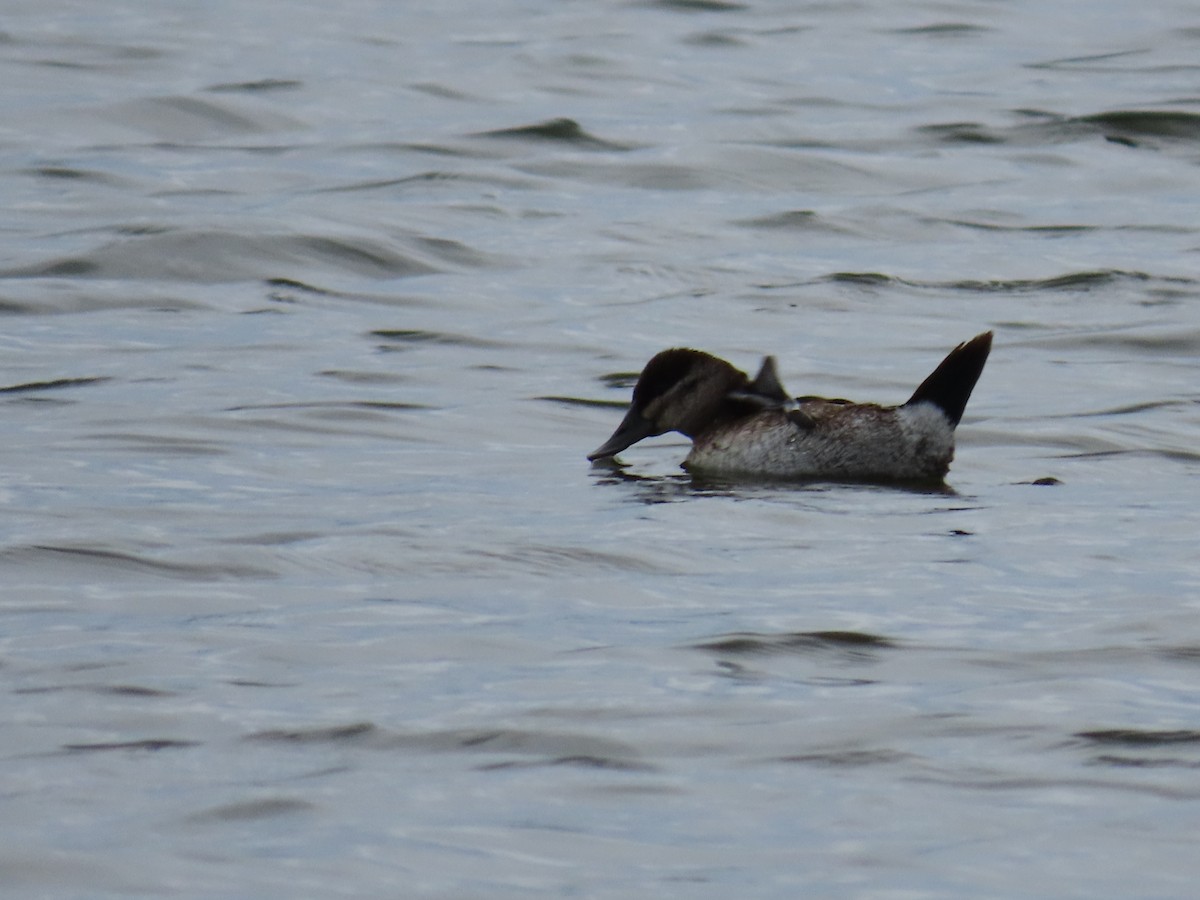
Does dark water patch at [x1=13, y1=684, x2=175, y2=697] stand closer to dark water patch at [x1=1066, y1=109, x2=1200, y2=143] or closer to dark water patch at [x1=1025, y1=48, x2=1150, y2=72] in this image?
dark water patch at [x1=1066, y1=109, x2=1200, y2=143]

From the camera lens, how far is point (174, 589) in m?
6.71

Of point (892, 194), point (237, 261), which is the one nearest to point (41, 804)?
point (237, 261)

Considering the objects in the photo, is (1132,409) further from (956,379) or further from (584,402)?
(584,402)

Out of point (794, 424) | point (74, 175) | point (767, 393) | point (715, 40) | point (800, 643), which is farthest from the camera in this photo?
point (715, 40)

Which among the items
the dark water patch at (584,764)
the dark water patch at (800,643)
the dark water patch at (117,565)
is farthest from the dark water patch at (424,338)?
the dark water patch at (584,764)

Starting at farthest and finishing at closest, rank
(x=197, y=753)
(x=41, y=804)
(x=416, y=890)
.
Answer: (x=197, y=753)
(x=41, y=804)
(x=416, y=890)

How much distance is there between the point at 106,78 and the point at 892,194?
7304mm

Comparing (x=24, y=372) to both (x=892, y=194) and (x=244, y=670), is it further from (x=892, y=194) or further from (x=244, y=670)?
(x=892, y=194)

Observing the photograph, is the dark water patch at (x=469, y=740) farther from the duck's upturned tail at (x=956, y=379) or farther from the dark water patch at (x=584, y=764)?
the duck's upturned tail at (x=956, y=379)

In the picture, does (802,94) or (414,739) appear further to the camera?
(802,94)

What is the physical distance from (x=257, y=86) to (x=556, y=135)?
314 cm

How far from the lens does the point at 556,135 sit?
18406mm

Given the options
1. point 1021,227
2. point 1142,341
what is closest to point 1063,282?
point 1021,227

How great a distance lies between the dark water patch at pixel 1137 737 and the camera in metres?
5.22
